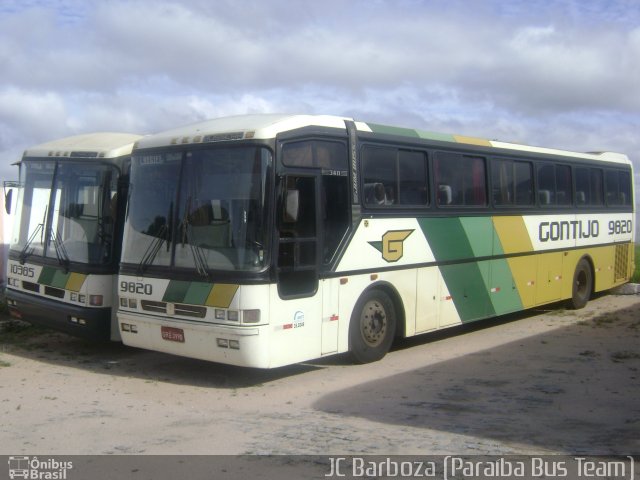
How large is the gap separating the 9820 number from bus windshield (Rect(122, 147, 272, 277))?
7.8 inches

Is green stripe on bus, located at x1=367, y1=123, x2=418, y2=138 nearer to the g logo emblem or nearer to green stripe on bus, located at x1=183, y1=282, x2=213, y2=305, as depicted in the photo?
the g logo emblem

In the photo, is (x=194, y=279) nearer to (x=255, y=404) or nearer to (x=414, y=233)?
(x=255, y=404)

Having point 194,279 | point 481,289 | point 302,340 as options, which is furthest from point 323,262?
point 481,289

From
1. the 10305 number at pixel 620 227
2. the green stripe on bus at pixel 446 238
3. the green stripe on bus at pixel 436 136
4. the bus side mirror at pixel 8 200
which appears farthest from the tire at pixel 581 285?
the bus side mirror at pixel 8 200

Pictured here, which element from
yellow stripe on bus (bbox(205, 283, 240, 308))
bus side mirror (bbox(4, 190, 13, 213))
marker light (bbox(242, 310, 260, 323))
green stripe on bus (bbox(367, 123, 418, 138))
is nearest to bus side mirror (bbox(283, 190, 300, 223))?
yellow stripe on bus (bbox(205, 283, 240, 308))

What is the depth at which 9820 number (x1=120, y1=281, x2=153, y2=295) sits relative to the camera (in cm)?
924

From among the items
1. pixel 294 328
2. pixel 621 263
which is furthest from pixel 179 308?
pixel 621 263

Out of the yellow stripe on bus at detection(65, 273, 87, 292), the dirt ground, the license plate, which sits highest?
the yellow stripe on bus at detection(65, 273, 87, 292)

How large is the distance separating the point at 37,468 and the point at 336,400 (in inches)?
131

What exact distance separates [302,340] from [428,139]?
160 inches

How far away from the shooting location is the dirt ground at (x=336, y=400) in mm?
6711

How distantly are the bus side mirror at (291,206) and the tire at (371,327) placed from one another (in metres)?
1.73

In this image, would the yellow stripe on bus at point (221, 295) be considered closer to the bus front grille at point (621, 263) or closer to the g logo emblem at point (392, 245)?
the g logo emblem at point (392, 245)

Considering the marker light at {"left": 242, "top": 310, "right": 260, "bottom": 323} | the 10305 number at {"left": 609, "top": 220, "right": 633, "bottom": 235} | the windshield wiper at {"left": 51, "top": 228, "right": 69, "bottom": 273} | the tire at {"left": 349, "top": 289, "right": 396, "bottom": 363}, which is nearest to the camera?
the marker light at {"left": 242, "top": 310, "right": 260, "bottom": 323}
